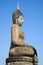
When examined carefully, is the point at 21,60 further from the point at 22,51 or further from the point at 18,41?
the point at 18,41

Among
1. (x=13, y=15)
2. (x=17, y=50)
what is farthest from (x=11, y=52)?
(x=13, y=15)

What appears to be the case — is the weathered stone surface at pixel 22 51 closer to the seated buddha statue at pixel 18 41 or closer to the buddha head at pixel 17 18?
the seated buddha statue at pixel 18 41

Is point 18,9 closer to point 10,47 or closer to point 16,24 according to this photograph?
point 16,24

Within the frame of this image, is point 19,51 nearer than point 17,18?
Yes

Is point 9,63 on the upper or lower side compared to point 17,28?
lower

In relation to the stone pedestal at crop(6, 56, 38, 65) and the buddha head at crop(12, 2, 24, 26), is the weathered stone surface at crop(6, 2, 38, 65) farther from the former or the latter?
the buddha head at crop(12, 2, 24, 26)

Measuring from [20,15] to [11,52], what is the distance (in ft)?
6.74

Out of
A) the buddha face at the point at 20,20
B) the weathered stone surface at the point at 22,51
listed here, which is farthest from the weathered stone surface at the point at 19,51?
the buddha face at the point at 20,20

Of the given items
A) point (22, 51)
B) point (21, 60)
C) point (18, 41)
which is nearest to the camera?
point (21, 60)

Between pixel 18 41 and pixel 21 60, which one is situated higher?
pixel 18 41

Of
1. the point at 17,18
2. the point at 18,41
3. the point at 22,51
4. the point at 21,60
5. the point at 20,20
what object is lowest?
the point at 21,60

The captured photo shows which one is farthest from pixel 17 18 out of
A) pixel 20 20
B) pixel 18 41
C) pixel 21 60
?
pixel 21 60

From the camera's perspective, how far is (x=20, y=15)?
442 inches

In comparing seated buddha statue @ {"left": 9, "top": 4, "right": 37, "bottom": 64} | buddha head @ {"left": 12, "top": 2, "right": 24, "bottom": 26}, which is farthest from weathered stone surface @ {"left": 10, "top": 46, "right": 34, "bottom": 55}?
buddha head @ {"left": 12, "top": 2, "right": 24, "bottom": 26}
